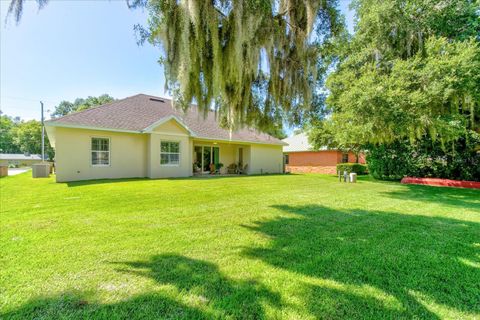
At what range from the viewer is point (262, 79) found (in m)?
5.66

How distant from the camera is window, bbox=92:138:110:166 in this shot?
11.2 metres

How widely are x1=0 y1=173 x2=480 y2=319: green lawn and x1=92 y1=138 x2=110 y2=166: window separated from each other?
21.0 feet

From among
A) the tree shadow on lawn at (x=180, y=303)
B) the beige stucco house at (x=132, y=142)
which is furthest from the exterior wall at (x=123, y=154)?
the tree shadow on lawn at (x=180, y=303)

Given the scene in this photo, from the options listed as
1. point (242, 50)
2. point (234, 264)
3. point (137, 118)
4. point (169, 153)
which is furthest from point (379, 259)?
point (137, 118)

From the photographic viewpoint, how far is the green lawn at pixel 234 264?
1.95 m

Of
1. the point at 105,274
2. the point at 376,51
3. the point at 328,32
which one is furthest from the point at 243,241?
the point at 376,51

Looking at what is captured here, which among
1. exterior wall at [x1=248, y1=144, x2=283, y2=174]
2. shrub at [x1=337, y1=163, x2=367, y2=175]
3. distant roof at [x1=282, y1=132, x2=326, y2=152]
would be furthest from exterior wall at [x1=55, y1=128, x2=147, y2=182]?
distant roof at [x1=282, y1=132, x2=326, y2=152]

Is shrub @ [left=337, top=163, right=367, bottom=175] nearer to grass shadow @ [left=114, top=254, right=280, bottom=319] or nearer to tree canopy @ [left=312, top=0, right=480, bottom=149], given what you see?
tree canopy @ [left=312, top=0, right=480, bottom=149]

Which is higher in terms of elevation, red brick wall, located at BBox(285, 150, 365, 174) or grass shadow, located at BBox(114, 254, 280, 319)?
red brick wall, located at BBox(285, 150, 365, 174)

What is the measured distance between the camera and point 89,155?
11.0 meters

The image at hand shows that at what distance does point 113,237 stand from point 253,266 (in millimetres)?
2290

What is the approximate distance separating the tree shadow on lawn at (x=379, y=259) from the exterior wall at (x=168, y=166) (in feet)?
30.8

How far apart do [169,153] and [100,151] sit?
133 inches

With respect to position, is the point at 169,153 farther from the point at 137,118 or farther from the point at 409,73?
the point at 409,73
